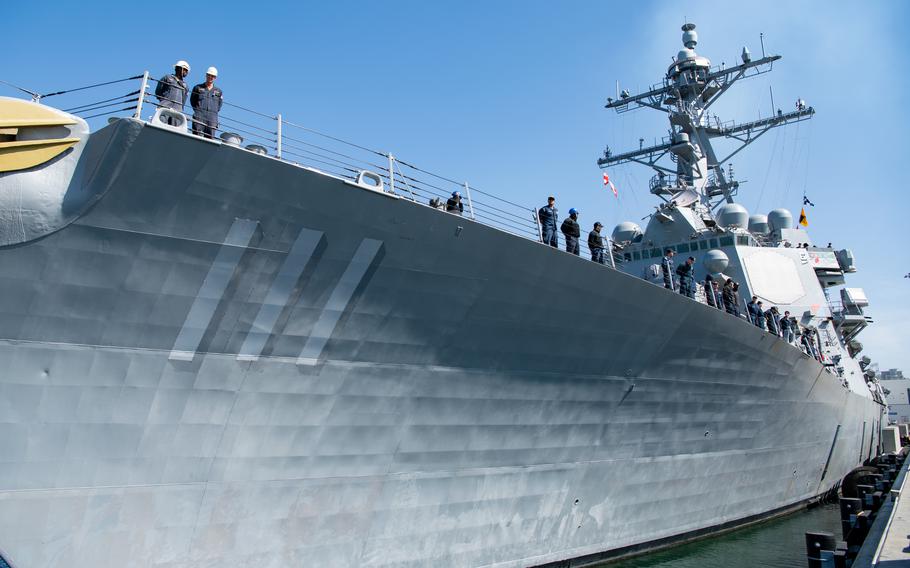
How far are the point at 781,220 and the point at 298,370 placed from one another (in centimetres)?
1818

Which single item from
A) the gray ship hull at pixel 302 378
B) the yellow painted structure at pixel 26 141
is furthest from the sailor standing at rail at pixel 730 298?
the yellow painted structure at pixel 26 141

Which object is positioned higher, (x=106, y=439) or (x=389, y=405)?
(x=389, y=405)

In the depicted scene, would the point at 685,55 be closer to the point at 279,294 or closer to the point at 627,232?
the point at 627,232

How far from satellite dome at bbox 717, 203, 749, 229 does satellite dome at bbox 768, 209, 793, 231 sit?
2490 mm

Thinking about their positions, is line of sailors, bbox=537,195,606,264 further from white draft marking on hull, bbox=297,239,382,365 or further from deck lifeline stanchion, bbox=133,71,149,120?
deck lifeline stanchion, bbox=133,71,149,120

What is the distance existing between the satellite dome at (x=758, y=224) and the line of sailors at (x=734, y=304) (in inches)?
161

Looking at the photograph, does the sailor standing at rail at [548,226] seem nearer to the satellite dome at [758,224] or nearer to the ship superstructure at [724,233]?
the ship superstructure at [724,233]

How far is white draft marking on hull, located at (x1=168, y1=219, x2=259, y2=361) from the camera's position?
17.9ft

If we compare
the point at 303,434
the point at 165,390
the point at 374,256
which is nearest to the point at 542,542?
the point at 303,434

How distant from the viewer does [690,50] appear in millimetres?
21781

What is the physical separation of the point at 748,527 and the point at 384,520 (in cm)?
982

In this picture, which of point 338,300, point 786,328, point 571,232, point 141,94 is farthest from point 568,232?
point 786,328

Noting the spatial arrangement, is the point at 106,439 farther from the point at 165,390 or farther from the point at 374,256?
the point at 374,256

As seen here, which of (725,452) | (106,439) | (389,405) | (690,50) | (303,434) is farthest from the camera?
(690,50)
